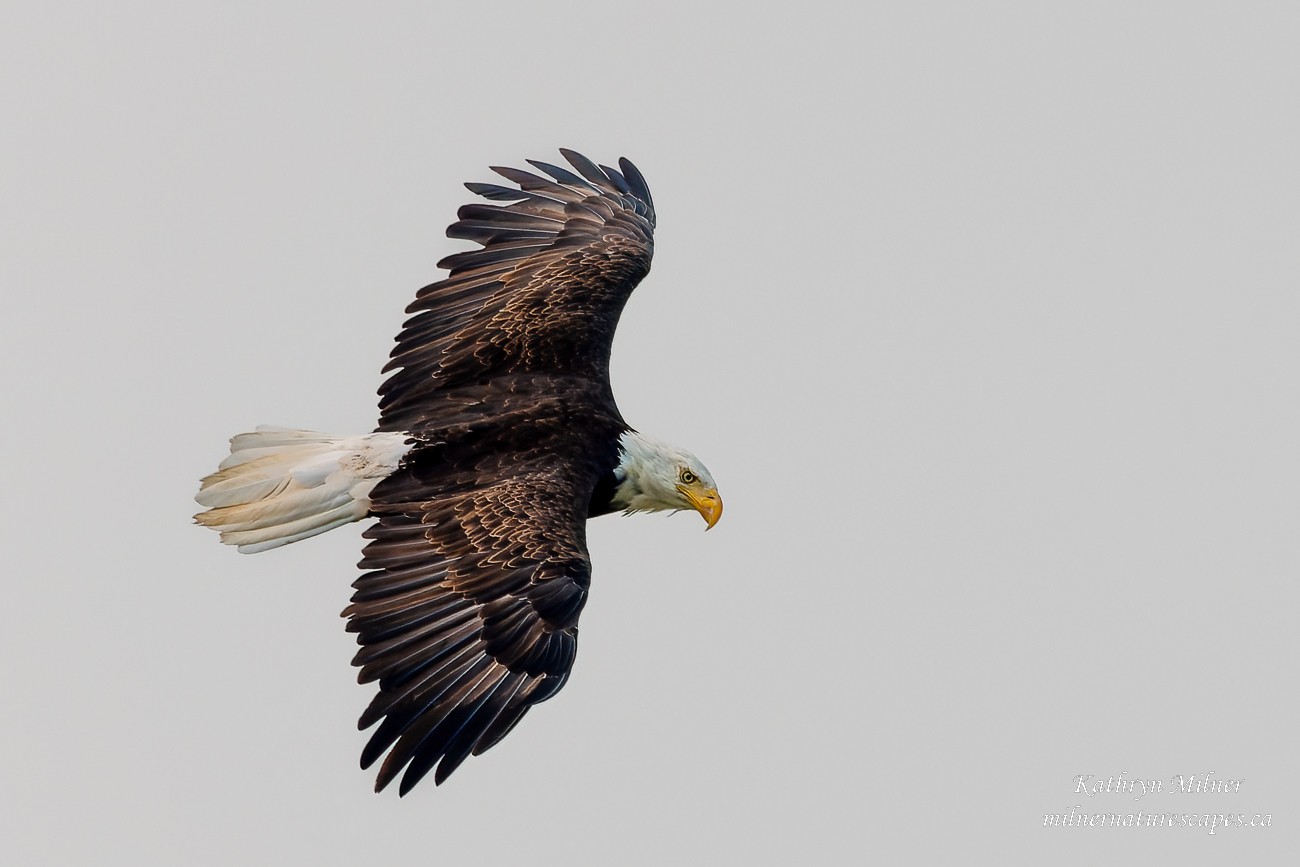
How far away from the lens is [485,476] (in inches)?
426

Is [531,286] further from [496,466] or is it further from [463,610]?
[463,610]

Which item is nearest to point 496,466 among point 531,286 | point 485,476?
point 485,476

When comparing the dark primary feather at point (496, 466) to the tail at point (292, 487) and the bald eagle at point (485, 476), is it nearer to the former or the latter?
the bald eagle at point (485, 476)

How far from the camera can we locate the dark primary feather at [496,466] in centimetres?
959

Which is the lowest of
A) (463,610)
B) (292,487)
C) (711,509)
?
(463,610)

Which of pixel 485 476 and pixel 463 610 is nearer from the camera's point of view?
pixel 463 610

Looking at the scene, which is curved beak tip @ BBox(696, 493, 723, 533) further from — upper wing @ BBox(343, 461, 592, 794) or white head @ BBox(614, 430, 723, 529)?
upper wing @ BBox(343, 461, 592, 794)

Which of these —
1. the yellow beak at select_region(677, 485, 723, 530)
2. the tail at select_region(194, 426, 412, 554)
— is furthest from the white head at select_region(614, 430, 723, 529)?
the tail at select_region(194, 426, 412, 554)

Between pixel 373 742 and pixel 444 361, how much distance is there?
10.6 ft

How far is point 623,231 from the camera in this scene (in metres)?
13.1

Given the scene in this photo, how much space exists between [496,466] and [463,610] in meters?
1.21

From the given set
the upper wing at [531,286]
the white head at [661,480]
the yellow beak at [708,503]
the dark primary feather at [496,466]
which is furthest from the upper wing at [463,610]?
the yellow beak at [708,503]

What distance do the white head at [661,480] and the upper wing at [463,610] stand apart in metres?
0.83

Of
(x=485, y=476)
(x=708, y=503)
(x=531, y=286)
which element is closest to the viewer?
(x=485, y=476)
